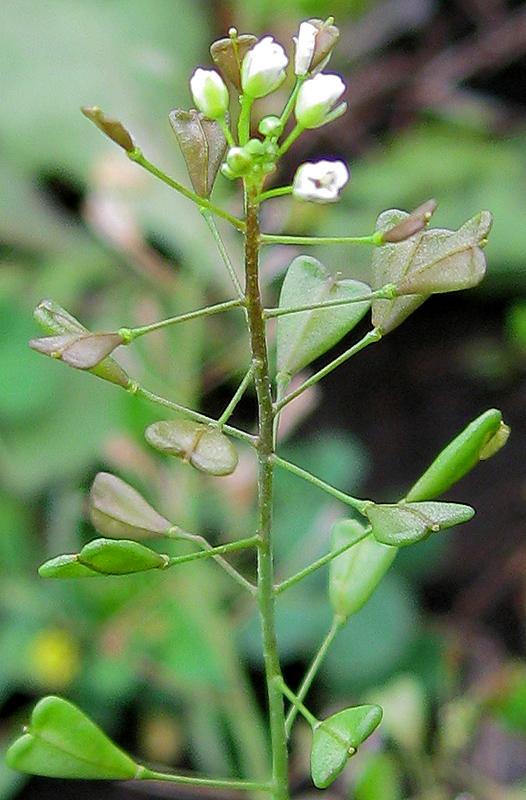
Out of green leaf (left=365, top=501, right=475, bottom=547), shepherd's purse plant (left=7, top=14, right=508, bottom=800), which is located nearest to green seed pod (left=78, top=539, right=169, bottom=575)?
shepherd's purse plant (left=7, top=14, right=508, bottom=800)

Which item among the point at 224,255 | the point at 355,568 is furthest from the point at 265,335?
the point at 355,568

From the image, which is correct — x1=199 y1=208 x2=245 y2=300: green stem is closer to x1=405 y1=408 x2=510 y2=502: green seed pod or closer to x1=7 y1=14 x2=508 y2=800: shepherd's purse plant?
x1=7 y1=14 x2=508 y2=800: shepherd's purse plant

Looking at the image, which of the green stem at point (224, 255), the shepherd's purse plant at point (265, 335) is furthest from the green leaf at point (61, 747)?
the green stem at point (224, 255)

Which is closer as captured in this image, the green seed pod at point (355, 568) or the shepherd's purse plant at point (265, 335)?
the shepherd's purse plant at point (265, 335)

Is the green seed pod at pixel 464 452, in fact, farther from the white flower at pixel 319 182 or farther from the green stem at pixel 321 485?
the white flower at pixel 319 182

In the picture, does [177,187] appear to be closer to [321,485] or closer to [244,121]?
[244,121]
